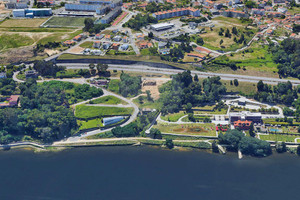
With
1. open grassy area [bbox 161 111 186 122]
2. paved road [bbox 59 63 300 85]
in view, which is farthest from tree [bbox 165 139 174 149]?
paved road [bbox 59 63 300 85]

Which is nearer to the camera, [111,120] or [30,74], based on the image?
[111,120]

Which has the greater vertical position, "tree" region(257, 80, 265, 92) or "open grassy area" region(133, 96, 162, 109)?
"tree" region(257, 80, 265, 92)

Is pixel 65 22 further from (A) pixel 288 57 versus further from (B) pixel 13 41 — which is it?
(A) pixel 288 57

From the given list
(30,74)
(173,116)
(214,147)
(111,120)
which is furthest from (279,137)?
(30,74)

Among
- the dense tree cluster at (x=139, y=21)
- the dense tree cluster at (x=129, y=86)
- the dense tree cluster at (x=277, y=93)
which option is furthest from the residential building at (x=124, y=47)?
the dense tree cluster at (x=277, y=93)

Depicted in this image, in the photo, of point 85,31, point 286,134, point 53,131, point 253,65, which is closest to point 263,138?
point 286,134

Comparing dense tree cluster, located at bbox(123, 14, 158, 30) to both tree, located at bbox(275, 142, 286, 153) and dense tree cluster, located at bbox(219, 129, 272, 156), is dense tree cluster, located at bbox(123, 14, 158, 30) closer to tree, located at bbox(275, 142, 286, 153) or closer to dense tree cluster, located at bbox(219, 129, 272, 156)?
dense tree cluster, located at bbox(219, 129, 272, 156)

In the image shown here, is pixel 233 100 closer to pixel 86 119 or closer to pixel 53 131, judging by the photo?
pixel 86 119
